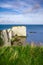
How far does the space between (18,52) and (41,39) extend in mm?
705

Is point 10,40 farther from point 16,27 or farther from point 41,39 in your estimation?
point 41,39

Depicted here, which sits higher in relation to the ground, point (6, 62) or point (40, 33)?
point (40, 33)

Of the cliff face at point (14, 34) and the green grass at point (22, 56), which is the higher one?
the cliff face at point (14, 34)

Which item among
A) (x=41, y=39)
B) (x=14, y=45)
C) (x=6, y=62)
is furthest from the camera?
(x=41, y=39)

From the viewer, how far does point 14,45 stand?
3264 millimetres

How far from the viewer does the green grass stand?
288 cm

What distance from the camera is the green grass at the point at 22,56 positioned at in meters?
2.88

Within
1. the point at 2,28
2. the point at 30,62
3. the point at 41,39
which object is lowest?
the point at 30,62

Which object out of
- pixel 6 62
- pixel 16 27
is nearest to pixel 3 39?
pixel 16 27

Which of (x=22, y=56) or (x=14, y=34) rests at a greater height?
(x=14, y=34)

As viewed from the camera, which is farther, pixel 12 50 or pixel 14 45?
pixel 14 45

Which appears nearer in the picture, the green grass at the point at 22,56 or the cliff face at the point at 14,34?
the green grass at the point at 22,56

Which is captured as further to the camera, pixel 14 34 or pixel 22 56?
pixel 14 34

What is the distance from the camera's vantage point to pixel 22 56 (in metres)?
2.93
